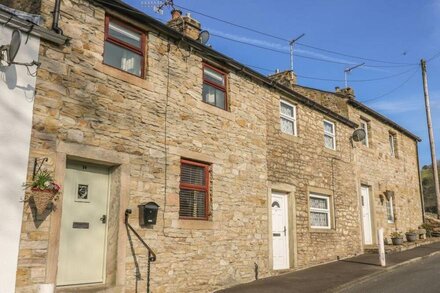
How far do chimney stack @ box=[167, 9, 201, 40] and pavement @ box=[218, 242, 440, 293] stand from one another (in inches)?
250

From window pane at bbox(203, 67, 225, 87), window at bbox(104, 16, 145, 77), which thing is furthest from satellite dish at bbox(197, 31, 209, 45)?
window at bbox(104, 16, 145, 77)

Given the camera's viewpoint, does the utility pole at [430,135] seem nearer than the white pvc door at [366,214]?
No

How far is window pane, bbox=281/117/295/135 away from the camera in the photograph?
40.7 feet

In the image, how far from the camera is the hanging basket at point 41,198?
6.09 m

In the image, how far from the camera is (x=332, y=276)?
1042 centimetres

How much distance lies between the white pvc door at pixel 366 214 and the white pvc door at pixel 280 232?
6142 mm

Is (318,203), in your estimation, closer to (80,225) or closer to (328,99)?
(328,99)

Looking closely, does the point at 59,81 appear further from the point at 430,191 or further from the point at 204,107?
the point at 430,191

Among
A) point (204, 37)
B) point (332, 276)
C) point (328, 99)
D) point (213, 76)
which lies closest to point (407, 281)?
point (332, 276)

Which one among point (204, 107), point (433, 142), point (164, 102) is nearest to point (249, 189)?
point (204, 107)

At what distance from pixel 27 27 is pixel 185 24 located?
16.1ft

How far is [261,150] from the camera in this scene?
36.6ft

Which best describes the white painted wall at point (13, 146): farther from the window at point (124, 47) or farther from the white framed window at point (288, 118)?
the white framed window at point (288, 118)

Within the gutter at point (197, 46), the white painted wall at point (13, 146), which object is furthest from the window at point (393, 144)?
the white painted wall at point (13, 146)
